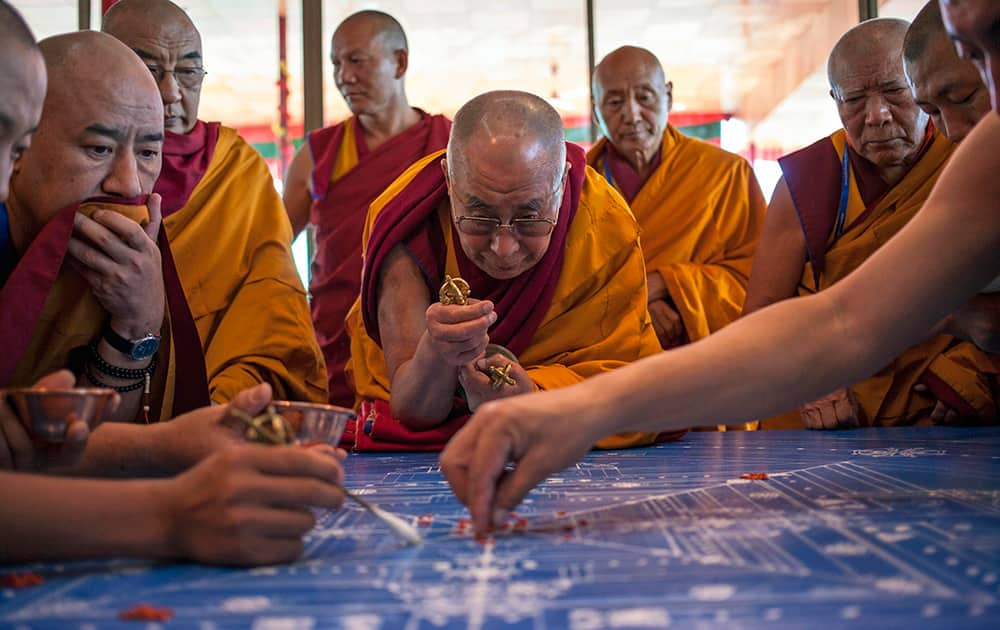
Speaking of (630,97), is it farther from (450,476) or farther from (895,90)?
(450,476)

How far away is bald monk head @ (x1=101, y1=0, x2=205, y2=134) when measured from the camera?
11.8 feet

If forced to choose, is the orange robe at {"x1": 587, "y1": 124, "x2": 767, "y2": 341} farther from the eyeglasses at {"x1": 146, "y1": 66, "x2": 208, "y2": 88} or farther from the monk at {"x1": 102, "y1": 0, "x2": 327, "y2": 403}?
the eyeglasses at {"x1": 146, "y1": 66, "x2": 208, "y2": 88}

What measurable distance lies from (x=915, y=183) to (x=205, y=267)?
2712mm

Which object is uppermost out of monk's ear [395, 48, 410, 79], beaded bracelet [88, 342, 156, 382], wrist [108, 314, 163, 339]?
monk's ear [395, 48, 410, 79]

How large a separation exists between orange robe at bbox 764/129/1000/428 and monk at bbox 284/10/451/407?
6.46 ft

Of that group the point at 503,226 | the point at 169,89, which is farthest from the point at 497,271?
the point at 169,89

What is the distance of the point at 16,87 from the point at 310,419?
62cm

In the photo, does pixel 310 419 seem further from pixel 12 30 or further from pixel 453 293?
pixel 453 293

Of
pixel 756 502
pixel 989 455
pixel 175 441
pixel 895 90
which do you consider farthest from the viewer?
pixel 895 90

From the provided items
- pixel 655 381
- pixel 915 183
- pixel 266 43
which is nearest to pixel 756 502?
pixel 655 381

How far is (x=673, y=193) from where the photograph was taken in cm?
510

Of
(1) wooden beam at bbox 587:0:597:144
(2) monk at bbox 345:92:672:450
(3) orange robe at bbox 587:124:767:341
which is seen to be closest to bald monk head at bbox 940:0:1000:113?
(2) monk at bbox 345:92:672:450

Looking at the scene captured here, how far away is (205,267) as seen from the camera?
3.16m

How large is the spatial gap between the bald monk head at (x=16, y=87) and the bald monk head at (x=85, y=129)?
2.66ft
